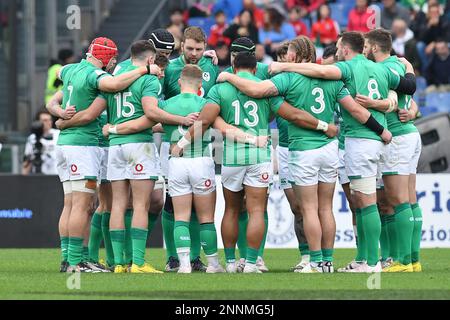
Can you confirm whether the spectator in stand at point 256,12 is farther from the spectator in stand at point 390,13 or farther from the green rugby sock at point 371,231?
the green rugby sock at point 371,231

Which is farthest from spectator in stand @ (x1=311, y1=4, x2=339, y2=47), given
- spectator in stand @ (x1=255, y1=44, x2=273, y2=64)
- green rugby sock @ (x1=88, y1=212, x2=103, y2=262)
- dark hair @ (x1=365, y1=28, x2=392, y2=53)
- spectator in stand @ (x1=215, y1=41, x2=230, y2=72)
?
green rugby sock @ (x1=88, y1=212, x2=103, y2=262)

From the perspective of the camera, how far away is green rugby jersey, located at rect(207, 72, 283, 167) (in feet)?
44.7

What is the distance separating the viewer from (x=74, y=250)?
547 inches

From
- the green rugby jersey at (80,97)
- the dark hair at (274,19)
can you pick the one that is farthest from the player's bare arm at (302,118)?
the dark hair at (274,19)

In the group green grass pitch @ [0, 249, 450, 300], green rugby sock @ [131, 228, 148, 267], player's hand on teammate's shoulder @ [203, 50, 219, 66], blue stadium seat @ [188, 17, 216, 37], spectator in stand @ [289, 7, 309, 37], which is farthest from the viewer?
blue stadium seat @ [188, 17, 216, 37]

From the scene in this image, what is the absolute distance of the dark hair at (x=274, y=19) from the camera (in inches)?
1002

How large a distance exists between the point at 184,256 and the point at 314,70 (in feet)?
7.72

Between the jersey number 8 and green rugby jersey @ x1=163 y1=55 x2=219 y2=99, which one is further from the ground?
green rugby jersey @ x1=163 y1=55 x2=219 y2=99

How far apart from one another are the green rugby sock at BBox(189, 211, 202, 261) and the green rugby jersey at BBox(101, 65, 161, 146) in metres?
1.23

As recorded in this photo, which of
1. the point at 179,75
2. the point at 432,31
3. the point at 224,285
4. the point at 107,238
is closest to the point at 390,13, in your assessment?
the point at 432,31

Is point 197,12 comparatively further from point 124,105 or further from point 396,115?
point 124,105

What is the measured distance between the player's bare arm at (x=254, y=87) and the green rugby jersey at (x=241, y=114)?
0.09m

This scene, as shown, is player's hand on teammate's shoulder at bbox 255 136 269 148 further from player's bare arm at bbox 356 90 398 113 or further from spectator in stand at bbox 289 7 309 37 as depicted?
spectator in stand at bbox 289 7 309 37
